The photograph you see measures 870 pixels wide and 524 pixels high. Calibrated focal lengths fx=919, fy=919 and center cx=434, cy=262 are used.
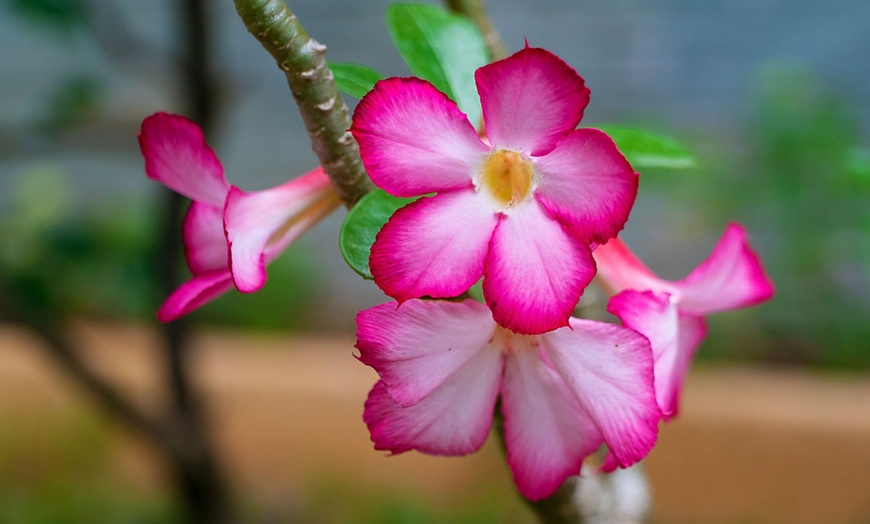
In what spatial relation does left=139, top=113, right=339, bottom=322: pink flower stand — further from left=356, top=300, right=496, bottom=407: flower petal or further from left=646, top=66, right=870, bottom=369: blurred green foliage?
left=646, top=66, right=870, bottom=369: blurred green foliage

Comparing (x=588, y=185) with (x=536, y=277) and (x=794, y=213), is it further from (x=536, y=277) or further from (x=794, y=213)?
(x=794, y=213)

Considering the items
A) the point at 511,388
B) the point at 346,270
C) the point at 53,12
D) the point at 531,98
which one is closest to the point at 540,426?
the point at 511,388

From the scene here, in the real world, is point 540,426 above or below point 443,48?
below

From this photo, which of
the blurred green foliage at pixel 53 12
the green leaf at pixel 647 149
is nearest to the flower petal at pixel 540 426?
the green leaf at pixel 647 149

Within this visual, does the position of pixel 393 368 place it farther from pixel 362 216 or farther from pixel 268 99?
Result: pixel 268 99

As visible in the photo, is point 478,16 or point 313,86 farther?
point 478,16

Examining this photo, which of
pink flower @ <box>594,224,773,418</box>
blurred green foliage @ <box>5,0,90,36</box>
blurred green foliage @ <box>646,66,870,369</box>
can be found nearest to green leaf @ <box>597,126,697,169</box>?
pink flower @ <box>594,224,773,418</box>

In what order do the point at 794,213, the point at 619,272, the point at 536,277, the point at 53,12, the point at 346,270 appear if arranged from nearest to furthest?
the point at 536,277, the point at 619,272, the point at 53,12, the point at 794,213, the point at 346,270
